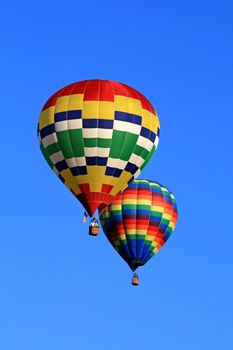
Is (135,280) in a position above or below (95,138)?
below

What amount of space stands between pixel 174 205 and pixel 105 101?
10870 millimetres

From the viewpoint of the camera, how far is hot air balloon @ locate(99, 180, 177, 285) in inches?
1995

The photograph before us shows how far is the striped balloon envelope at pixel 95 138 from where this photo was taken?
140 ft

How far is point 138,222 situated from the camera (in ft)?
166

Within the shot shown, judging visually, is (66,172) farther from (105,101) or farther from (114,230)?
(114,230)

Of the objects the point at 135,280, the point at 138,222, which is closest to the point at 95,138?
the point at 138,222

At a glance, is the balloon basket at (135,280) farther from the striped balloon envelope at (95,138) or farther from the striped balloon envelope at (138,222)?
the striped balloon envelope at (95,138)

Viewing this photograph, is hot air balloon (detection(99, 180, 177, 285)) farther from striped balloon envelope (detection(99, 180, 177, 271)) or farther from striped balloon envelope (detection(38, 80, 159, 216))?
striped balloon envelope (detection(38, 80, 159, 216))

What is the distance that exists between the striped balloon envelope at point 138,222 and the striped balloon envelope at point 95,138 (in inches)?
277

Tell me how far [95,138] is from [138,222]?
8.93m

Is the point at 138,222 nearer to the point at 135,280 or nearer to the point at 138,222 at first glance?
the point at 138,222

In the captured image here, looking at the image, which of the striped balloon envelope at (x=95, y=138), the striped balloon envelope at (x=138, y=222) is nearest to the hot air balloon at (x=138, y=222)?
the striped balloon envelope at (x=138, y=222)

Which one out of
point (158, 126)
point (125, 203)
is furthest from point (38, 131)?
point (125, 203)

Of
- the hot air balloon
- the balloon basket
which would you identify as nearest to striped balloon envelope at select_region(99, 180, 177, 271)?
the hot air balloon
